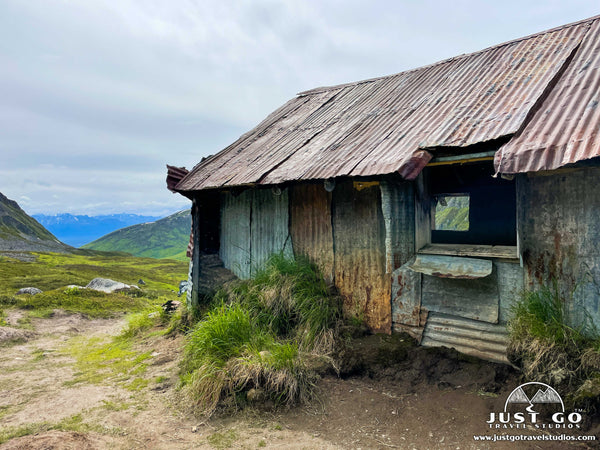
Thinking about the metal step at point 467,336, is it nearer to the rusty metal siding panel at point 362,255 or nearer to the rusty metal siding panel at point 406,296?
the rusty metal siding panel at point 406,296

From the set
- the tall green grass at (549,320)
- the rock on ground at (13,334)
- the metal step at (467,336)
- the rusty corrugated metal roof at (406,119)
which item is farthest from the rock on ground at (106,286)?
the tall green grass at (549,320)

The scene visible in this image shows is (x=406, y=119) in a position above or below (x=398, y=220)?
above

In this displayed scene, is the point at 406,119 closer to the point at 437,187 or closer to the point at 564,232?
the point at 437,187

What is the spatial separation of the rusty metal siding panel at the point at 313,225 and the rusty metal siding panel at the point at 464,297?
1802 millimetres

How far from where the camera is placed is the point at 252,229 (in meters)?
8.15

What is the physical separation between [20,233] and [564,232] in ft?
241

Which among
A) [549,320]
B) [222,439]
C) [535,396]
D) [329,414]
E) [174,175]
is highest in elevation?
[174,175]

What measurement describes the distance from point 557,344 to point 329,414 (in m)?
2.77

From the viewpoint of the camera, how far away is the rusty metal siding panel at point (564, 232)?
165 inches

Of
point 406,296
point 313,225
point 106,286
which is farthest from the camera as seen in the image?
point 106,286

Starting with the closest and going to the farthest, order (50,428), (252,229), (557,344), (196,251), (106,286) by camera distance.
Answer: (557,344)
(50,428)
(252,229)
(196,251)
(106,286)

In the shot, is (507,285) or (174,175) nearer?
(507,285)

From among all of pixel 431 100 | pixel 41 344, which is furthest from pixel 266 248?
pixel 41 344

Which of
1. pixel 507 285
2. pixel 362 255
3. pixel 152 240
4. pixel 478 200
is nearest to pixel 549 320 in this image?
pixel 507 285
